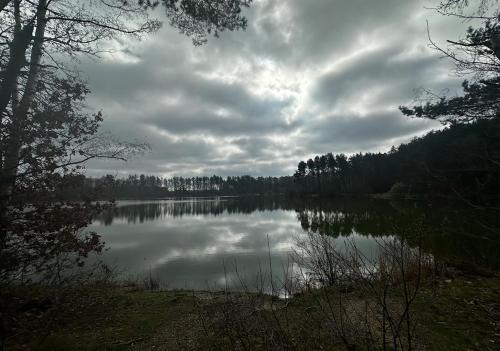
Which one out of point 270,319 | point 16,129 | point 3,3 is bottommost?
point 270,319

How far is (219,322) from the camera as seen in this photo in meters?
5.27

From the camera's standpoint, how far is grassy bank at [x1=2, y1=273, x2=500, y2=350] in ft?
13.6

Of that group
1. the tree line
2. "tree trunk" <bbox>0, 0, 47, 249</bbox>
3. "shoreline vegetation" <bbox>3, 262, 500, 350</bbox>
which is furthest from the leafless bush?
"tree trunk" <bbox>0, 0, 47, 249</bbox>

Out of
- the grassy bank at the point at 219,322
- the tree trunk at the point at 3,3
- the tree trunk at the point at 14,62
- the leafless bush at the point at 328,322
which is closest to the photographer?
the leafless bush at the point at 328,322

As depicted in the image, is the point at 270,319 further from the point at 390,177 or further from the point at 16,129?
the point at 390,177

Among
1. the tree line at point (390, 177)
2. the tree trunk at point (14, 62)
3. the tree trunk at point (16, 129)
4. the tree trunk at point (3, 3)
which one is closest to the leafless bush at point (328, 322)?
the tree line at point (390, 177)

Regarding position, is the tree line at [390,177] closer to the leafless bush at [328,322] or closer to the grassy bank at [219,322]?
the leafless bush at [328,322]

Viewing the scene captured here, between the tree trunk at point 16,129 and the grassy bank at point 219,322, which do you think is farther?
the tree trunk at point 16,129

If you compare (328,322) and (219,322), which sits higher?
(328,322)

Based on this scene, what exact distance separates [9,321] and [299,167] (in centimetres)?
9973

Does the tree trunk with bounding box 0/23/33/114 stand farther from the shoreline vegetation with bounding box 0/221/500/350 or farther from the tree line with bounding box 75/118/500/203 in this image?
the shoreline vegetation with bounding box 0/221/500/350

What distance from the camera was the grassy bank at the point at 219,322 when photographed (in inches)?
163

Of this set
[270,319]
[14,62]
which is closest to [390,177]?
[270,319]

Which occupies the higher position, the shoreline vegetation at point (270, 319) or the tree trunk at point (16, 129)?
the tree trunk at point (16, 129)
